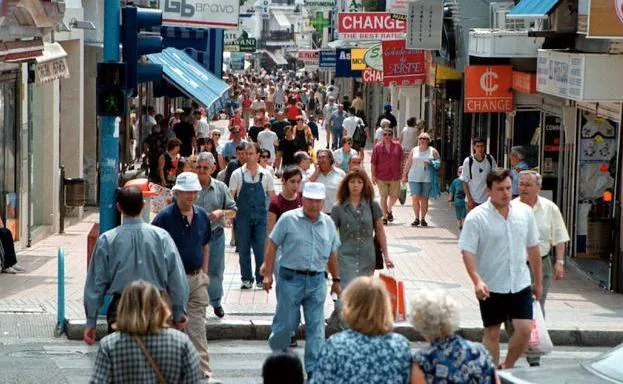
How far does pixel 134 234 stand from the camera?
10320 millimetres

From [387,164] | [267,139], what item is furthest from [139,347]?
[267,139]

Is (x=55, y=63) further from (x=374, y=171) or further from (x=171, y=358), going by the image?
(x=171, y=358)

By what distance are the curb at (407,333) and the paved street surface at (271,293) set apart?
0.39ft

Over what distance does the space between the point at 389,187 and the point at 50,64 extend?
631cm

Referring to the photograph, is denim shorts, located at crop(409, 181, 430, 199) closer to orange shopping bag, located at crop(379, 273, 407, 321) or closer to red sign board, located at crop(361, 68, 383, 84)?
orange shopping bag, located at crop(379, 273, 407, 321)

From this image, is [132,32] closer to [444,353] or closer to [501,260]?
[501,260]

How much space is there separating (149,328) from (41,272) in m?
11.5

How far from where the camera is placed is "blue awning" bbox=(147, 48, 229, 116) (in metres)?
30.0

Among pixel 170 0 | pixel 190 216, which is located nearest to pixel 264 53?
pixel 170 0

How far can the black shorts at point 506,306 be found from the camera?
444 inches

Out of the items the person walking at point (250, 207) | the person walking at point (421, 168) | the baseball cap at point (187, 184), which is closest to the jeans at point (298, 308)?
the baseball cap at point (187, 184)

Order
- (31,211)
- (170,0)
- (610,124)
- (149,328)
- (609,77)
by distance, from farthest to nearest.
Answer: (170,0)
(31,211)
(610,124)
(609,77)
(149,328)

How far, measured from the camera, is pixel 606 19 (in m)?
16.8

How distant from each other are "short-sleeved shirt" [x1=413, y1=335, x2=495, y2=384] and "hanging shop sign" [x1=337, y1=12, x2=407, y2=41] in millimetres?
31611
